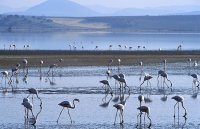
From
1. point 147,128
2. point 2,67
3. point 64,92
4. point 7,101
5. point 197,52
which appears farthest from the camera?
point 197,52

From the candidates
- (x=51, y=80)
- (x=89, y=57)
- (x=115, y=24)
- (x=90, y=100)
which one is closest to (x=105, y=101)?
(x=90, y=100)

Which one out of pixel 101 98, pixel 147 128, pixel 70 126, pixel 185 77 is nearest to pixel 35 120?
pixel 70 126

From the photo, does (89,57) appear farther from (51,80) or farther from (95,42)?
(95,42)

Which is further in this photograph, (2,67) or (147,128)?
(2,67)

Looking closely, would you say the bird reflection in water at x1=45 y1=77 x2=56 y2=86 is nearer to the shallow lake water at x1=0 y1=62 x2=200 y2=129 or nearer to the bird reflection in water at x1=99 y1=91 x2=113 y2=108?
the shallow lake water at x1=0 y1=62 x2=200 y2=129

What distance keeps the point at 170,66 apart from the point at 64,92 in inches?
480

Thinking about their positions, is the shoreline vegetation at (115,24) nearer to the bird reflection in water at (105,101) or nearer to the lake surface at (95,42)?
the lake surface at (95,42)

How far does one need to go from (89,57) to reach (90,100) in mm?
18475

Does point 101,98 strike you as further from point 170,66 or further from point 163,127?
point 170,66

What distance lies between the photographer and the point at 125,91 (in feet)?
64.6

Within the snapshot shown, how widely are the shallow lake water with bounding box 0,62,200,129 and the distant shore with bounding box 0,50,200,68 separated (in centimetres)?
454

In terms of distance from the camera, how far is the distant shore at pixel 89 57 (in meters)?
31.7

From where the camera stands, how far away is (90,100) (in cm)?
1759

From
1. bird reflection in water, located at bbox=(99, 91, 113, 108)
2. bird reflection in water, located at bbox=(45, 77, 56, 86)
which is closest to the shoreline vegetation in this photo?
bird reflection in water, located at bbox=(45, 77, 56, 86)
